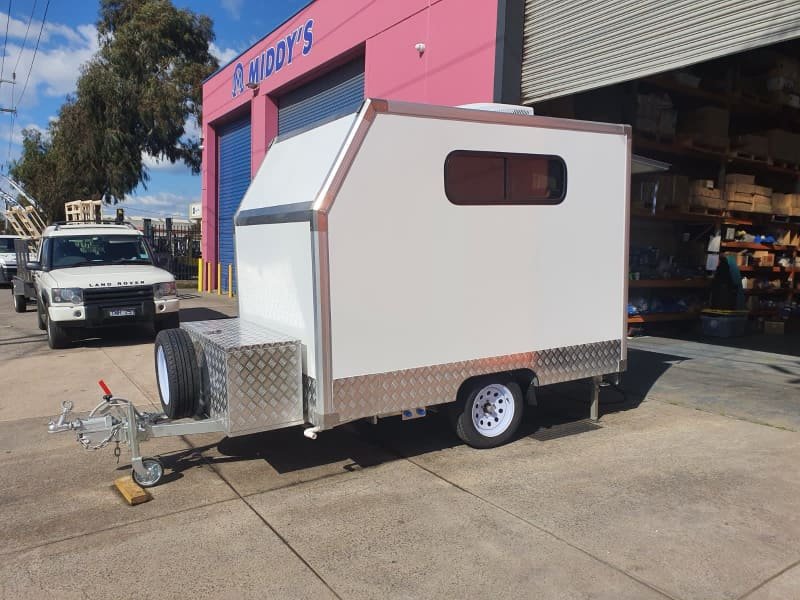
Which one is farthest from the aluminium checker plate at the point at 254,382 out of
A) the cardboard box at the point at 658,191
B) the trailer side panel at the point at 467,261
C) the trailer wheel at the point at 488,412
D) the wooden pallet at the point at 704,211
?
the wooden pallet at the point at 704,211

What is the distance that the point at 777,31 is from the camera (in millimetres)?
5848

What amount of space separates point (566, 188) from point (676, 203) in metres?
6.55

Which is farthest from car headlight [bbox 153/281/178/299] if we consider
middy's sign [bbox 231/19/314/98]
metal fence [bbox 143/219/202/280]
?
metal fence [bbox 143/219/202/280]

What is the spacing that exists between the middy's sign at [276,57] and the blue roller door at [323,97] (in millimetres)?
725

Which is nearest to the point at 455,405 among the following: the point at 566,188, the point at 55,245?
the point at 566,188

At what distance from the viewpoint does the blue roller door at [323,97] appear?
13.5 metres

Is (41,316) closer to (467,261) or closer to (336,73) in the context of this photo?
(336,73)

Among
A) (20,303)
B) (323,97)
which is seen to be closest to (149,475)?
(323,97)

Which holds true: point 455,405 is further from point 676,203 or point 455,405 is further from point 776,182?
point 776,182

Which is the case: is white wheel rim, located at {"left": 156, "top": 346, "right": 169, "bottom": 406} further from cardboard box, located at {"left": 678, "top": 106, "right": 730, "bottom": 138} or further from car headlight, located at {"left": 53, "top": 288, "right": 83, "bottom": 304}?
cardboard box, located at {"left": 678, "top": 106, "right": 730, "bottom": 138}

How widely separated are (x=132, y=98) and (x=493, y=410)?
94.3ft

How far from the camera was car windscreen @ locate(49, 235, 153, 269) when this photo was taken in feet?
35.2

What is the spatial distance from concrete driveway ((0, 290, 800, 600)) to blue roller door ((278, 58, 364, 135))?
8362mm

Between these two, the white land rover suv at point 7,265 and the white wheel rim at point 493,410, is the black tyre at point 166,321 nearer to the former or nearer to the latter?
the white wheel rim at point 493,410
